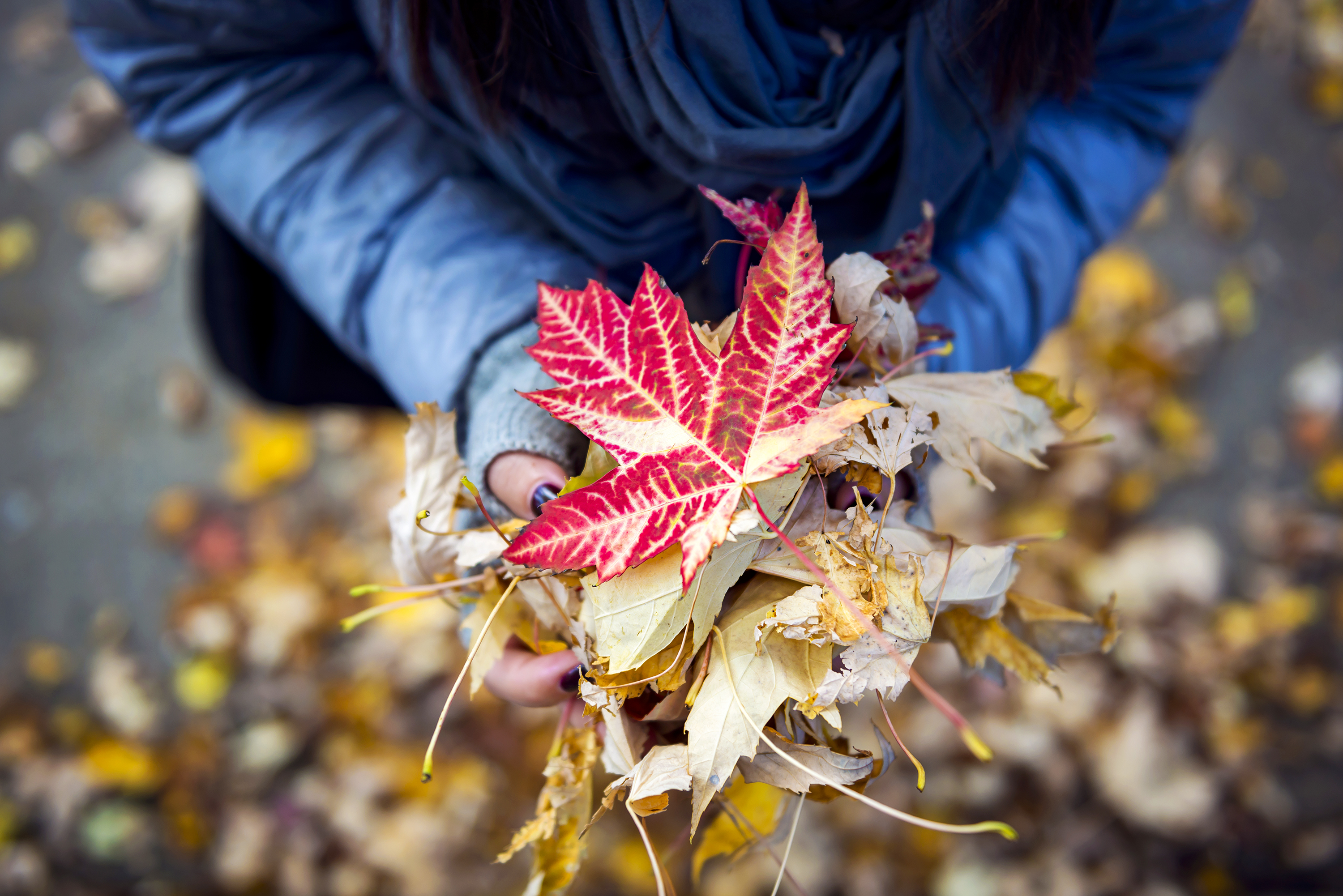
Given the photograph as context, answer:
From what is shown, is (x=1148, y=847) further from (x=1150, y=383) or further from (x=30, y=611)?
(x=30, y=611)

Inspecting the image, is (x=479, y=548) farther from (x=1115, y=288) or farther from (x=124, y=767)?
(x=1115, y=288)

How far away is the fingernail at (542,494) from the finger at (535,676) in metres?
0.11

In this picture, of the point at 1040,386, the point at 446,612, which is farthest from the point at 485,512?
the point at 446,612

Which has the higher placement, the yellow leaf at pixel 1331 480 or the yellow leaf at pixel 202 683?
the yellow leaf at pixel 1331 480

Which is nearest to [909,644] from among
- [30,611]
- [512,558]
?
[512,558]

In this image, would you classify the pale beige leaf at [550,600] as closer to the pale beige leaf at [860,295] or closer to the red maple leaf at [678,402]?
the red maple leaf at [678,402]

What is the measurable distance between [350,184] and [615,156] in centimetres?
33

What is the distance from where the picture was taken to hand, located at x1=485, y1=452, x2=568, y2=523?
0.59m

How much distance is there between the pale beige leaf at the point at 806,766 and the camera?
0.43 meters

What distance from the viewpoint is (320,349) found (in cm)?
111

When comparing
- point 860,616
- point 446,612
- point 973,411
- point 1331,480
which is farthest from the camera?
point 1331,480

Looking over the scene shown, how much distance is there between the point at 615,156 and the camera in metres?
0.68

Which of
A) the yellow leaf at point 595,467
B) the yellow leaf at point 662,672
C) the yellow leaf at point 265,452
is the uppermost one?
the yellow leaf at point 595,467

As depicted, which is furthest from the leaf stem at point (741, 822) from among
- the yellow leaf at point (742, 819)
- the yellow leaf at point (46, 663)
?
the yellow leaf at point (46, 663)
